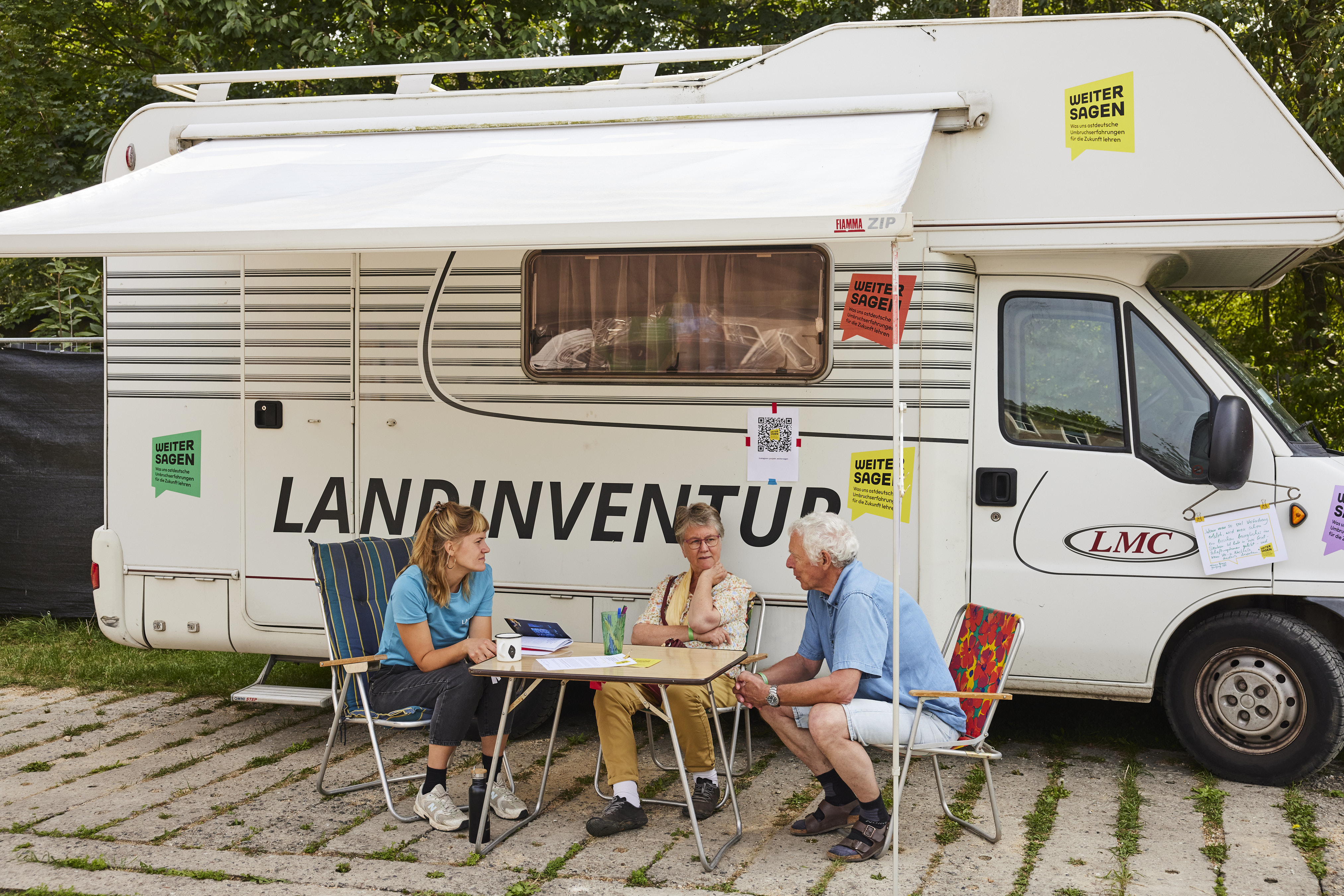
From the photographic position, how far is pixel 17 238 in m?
4.17

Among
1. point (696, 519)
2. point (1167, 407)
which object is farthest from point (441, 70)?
point (1167, 407)

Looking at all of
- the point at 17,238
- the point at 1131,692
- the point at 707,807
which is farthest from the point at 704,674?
the point at 17,238

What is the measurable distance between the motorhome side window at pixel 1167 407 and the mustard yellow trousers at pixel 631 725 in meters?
2.01

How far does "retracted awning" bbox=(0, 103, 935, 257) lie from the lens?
3766 mm

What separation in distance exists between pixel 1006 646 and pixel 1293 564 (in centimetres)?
140

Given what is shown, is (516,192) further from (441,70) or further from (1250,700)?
(1250,700)

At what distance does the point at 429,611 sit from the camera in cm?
443

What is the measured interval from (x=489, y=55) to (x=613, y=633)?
5965 millimetres

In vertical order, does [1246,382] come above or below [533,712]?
above

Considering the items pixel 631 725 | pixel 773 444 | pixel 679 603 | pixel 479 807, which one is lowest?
pixel 479 807

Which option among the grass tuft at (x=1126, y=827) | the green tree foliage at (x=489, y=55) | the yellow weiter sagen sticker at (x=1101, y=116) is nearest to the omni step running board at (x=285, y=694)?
the grass tuft at (x=1126, y=827)

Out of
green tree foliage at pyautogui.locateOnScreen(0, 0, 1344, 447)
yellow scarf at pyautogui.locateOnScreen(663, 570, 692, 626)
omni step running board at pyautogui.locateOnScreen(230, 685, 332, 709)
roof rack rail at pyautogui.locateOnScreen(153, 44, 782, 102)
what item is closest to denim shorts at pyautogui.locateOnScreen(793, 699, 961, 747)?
yellow scarf at pyautogui.locateOnScreen(663, 570, 692, 626)

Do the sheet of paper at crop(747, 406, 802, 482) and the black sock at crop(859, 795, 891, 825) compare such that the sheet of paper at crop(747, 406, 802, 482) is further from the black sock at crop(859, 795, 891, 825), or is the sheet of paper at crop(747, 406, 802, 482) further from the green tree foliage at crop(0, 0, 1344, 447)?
the green tree foliage at crop(0, 0, 1344, 447)

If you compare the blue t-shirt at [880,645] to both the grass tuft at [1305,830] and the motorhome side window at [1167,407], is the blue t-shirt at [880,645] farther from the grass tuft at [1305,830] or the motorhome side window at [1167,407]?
the motorhome side window at [1167,407]
